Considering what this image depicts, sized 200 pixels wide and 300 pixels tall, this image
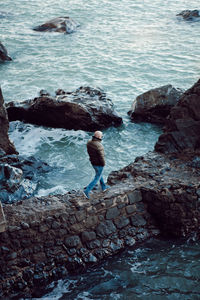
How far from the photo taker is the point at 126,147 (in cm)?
1526

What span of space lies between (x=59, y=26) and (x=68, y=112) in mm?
15208

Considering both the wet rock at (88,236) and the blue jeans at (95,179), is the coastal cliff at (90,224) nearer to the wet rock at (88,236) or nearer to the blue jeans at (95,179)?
the wet rock at (88,236)

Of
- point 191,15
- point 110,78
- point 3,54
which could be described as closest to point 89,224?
point 110,78

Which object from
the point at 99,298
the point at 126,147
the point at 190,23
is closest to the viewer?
the point at 99,298

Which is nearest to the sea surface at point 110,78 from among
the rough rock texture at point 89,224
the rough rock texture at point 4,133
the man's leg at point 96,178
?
the rough rock texture at point 89,224

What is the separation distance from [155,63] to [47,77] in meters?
6.28

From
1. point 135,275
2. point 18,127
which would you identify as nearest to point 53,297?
point 135,275

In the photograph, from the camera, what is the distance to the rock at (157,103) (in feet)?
53.9

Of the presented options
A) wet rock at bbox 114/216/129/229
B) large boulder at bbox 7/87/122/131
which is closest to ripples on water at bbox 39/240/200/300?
wet rock at bbox 114/216/129/229

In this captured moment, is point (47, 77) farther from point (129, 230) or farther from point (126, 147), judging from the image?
point (129, 230)

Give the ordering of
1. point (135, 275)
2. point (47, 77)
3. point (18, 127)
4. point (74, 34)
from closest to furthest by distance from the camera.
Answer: point (135, 275) < point (18, 127) < point (47, 77) < point (74, 34)

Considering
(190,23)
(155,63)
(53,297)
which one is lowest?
(53,297)

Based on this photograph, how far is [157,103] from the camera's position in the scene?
54.0 feet

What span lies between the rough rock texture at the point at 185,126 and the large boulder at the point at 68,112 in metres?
5.08
